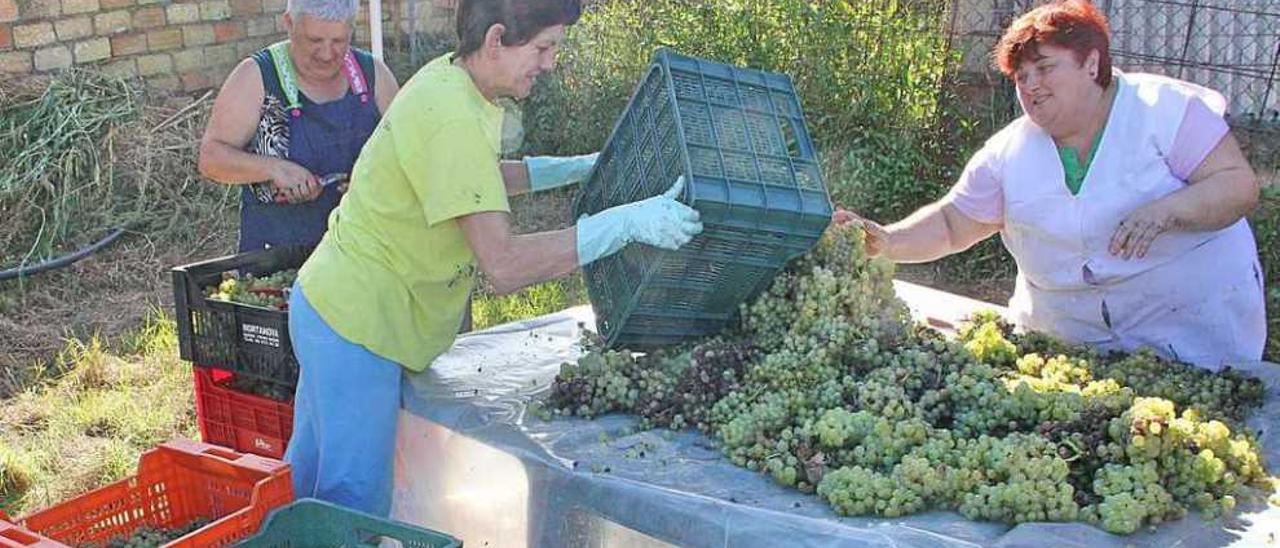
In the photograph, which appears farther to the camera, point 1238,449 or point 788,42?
point 788,42

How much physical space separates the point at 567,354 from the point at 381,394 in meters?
0.59

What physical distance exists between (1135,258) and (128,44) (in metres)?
6.28

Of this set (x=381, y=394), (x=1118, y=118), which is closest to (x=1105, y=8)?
(x=1118, y=118)

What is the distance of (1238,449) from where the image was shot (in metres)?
2.49

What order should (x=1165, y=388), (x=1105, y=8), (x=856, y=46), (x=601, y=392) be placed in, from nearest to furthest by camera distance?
(x=1165, y=388) → (x=601, y=392) → (x=1105, y=8) → (x=856, y=46)

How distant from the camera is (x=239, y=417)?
3.62m

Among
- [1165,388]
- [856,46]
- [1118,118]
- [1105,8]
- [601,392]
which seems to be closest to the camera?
[1165,388]

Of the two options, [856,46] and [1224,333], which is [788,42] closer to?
[856,46]

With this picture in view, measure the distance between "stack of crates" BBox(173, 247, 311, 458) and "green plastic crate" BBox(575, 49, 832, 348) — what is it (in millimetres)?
906

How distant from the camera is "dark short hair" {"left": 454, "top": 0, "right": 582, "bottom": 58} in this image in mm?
2748

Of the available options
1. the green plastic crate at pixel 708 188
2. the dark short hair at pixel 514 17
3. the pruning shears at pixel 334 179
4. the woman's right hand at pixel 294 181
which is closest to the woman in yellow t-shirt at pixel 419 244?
the dark short hair at pixel 514 17

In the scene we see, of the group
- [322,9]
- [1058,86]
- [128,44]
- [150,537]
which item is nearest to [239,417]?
[150,537]

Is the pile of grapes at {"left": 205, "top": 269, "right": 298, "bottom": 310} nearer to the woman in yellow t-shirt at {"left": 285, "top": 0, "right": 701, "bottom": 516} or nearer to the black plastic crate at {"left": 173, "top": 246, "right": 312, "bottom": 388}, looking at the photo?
the black plastic crate at {"left": 173, "top": 246, "right": 312, "bottom": 388}

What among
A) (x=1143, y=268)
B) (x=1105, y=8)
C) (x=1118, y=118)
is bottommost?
(x=1143, y=268)
